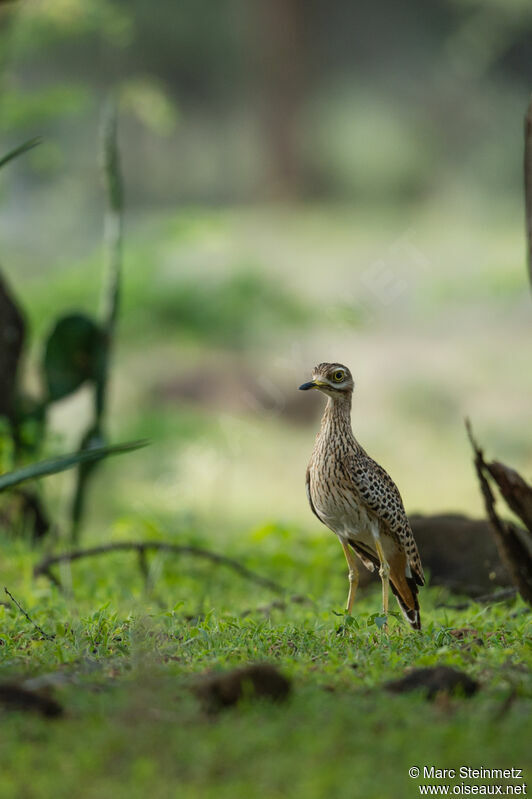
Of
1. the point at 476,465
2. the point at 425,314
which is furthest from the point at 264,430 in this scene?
the point at 476,465

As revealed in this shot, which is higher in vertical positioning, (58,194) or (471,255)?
(58,194)

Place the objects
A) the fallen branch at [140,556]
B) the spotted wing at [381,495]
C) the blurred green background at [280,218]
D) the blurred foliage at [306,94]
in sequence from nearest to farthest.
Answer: the spotted wing at [381,495]
the fallen branch at [140,556]
the blurred green background at [280,218]
the blurred foliage at [306,94]

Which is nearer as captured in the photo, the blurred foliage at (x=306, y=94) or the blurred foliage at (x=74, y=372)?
the blurred foliage at (x=74, y=372)

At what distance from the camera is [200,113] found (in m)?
Result: 12.9

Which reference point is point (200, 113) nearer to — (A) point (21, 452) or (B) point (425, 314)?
(B) point (425, 314)

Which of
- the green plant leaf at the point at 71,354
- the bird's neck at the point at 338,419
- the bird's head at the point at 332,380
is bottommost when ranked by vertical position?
the bird's neck at the point at 338,419

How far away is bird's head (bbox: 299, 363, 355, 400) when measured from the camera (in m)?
3.19

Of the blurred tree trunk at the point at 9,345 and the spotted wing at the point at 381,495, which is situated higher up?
the blurred tree trunk at the point at 9,345

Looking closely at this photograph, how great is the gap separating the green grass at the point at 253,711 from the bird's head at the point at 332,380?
0.70 metres

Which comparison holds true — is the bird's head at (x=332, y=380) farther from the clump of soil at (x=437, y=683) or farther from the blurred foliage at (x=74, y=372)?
the blurred foliage at (x=74, y=372)

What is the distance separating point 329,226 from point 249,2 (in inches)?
117

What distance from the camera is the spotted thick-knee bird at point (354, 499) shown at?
3.14 metres

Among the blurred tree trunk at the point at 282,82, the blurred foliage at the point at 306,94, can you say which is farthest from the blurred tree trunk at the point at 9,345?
the blurred tree trunk at the point at 282,82

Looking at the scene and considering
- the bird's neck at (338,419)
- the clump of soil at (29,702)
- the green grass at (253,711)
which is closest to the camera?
the green grass at (253,711)
